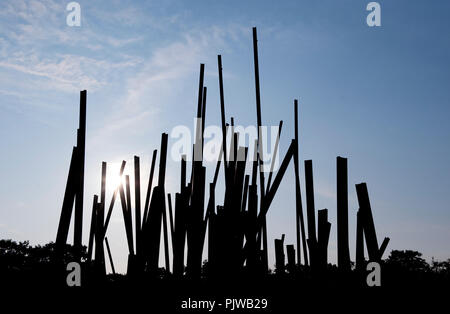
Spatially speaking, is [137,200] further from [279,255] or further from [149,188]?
[279,255]

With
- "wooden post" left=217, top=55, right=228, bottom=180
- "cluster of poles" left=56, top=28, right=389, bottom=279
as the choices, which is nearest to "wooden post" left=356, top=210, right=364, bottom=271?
"cluster of poles" left=56, top=28, right=389, bottom=279

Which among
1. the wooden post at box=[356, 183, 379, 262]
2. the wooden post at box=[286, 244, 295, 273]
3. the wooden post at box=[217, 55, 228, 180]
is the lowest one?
the wooden post at box=[286, 244, 295, 273]

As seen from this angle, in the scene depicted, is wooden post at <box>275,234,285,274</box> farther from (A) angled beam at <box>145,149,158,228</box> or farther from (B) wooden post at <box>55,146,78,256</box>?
(B) wooden post at <box>55,146,78,256</box>

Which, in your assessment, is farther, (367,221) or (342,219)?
(367,221)

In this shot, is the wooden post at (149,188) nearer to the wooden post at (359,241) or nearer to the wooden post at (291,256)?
the wooden post at (291,256)

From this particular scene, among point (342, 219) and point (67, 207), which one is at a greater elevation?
point (67, 207)

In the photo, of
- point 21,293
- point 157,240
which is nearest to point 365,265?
point 157,240

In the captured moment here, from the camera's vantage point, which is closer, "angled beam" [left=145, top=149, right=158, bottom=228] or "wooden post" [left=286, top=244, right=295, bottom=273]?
"angled beam" [left=145, top=149, right=158, bottom=228]

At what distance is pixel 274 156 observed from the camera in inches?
250

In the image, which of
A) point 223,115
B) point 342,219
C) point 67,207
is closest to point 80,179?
point 67,207

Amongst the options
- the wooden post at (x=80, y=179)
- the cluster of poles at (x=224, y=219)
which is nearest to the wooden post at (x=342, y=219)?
the cluster of poles at (x=224, y=219)

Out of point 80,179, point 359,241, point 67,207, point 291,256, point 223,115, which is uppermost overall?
point 223,115

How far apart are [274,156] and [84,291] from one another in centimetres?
290
